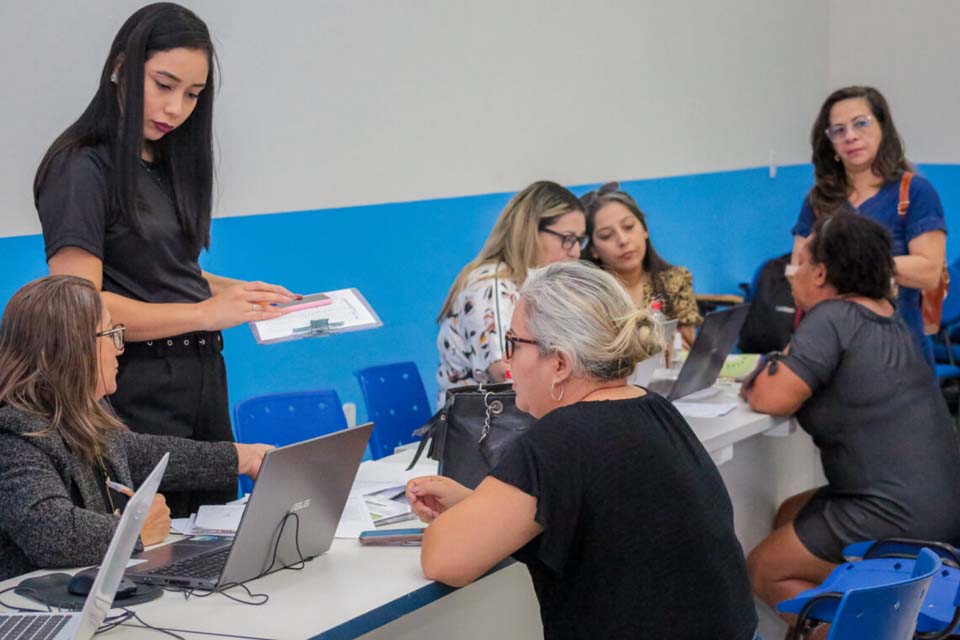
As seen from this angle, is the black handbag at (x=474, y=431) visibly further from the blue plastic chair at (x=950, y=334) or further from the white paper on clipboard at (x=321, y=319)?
the blue plastic chair at (x=950, y=334)

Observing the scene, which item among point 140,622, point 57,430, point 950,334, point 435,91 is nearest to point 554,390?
point 140,622

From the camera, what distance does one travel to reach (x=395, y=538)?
233 cm

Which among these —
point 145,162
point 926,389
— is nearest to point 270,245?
point 145,162

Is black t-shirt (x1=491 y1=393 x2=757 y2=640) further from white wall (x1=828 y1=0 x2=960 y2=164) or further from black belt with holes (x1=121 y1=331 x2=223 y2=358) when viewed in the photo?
white wall (x1=828 y1=0 x2=960 y2=164)

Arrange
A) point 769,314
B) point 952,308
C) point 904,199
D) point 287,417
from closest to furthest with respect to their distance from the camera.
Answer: point 287,417 < point 904,199 < point 952,308 < point 769,314

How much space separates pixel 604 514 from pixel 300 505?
1.84 ft

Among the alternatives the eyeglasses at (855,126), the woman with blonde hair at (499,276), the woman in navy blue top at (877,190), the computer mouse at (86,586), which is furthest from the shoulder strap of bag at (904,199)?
the computer mouse at (86,586)

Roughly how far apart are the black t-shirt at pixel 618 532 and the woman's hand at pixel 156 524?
777mm

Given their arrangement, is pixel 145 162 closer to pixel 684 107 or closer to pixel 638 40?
pixel 638 40

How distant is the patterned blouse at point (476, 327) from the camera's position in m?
3.63

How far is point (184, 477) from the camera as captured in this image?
8.22 ft

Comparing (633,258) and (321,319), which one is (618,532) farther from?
(633,258)

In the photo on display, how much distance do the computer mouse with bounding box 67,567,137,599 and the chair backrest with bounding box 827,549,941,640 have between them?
117cm

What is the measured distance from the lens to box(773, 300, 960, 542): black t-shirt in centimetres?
334
